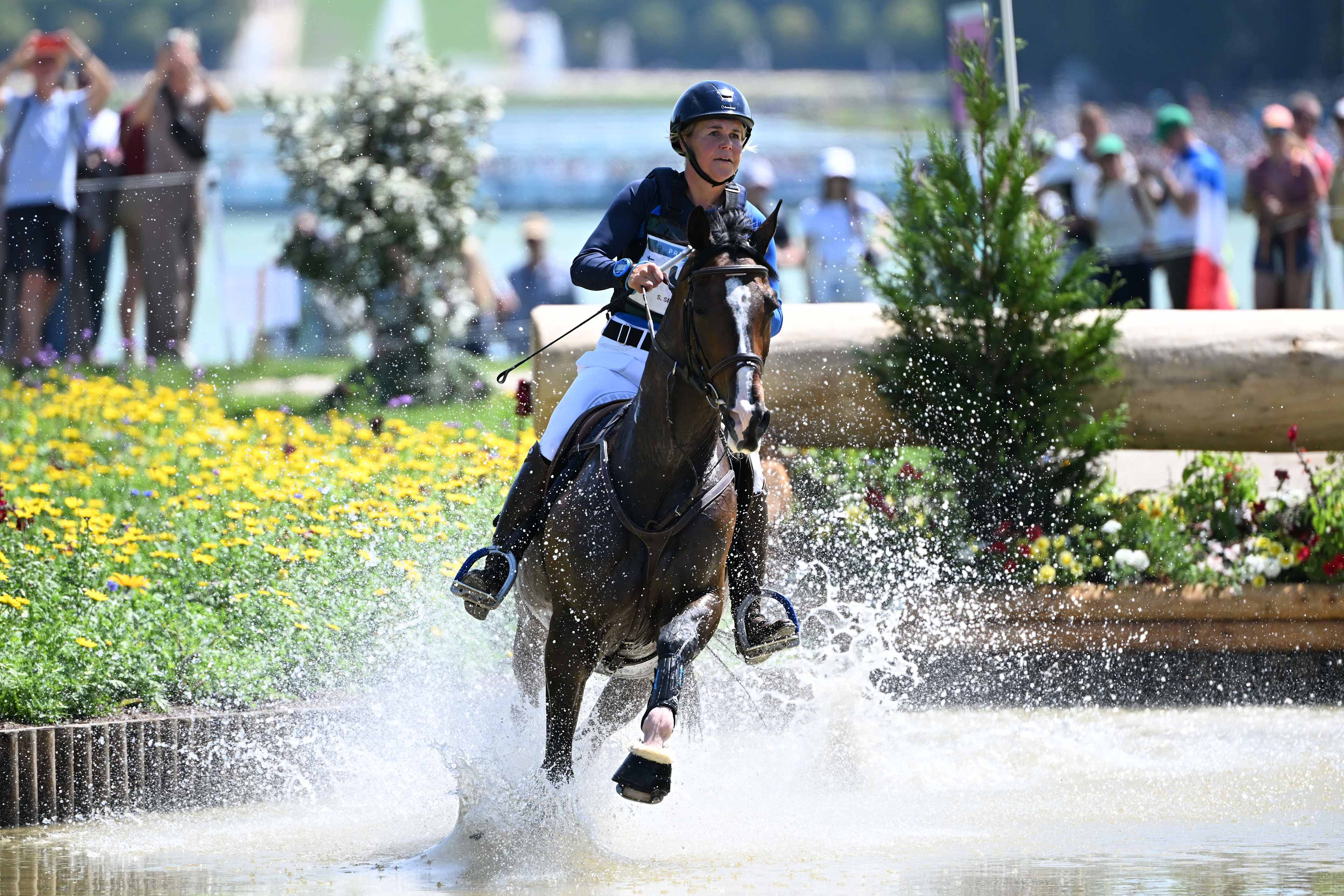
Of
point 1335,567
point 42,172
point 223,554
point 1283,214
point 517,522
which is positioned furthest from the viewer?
point 1283,214

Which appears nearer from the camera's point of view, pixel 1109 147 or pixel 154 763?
pixel 154 763

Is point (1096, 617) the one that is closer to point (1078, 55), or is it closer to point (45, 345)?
point (45, 345)

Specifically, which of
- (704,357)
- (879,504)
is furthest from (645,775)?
(879,504)

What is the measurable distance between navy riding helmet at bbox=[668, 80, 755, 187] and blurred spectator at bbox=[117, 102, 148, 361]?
8.72 m

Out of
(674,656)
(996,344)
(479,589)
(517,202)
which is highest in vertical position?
(517,202)

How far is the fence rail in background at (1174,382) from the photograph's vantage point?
8812 millimetres

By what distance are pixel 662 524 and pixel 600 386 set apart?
0.80 meters

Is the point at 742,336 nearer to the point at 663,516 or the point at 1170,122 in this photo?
the point at 663,516

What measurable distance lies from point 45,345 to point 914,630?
7.48 m

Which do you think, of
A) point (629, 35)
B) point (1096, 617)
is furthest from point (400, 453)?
point (629, 35)

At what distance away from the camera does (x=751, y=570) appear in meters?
5.98

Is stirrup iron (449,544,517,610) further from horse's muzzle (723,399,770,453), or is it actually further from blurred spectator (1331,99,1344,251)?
blurred spectator (1331,99,1344,251)

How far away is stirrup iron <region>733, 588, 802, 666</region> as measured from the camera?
230 inches

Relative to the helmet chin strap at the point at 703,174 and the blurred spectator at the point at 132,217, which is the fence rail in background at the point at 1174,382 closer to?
the helmet chin strap at the point at 703,174
